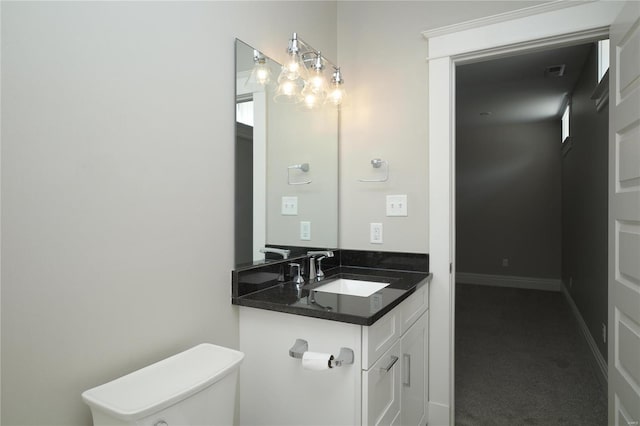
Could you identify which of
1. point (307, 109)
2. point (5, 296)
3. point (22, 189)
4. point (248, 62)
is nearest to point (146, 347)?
point (5, 296)

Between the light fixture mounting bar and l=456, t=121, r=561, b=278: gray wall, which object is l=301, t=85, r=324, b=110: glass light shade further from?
l=456, t=121, r=561, b=278: gray wall

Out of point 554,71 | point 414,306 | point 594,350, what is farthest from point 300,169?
point 554,71

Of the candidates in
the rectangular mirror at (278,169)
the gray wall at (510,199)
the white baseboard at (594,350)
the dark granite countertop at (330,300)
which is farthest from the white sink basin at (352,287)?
the gray wall at (510,199)

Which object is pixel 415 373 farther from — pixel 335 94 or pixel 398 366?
pixel 335 94

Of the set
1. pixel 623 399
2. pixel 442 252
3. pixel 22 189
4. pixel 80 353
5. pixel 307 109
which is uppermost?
pixel 307 109

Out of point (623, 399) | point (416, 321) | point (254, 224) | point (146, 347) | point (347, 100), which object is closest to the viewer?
point (146, 347)

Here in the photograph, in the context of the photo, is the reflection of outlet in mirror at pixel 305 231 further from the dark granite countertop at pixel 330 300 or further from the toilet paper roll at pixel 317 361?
the toilet paper roll at pixel 317 361

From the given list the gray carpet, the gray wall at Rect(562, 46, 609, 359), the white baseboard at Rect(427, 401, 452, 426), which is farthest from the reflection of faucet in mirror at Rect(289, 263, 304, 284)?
the gray wall at Rect(562, 46, 609, 359)

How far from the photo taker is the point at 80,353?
105 centimetres

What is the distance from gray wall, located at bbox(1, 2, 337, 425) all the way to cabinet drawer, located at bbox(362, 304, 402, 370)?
0.60 m

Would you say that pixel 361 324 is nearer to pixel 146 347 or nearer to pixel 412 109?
pixel 146 347

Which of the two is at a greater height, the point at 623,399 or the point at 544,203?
the point at 544,203

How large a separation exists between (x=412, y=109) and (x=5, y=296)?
2.00m

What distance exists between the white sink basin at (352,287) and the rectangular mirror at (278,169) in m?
0.26
